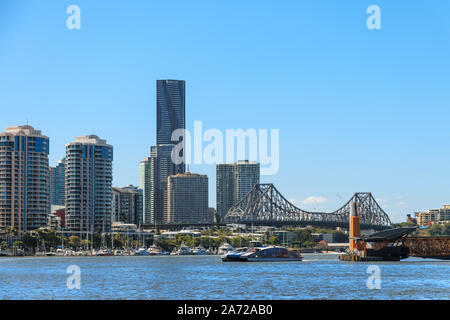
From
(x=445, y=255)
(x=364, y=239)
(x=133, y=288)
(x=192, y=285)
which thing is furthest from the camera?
(x=445, y=255)

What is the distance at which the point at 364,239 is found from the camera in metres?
123

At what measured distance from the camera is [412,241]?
13475 cm
